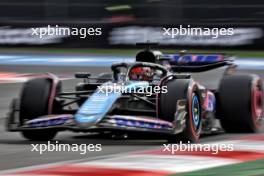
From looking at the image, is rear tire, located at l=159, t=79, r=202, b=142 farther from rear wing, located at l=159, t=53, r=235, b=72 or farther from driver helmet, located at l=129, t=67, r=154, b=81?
rear wing, located at l=159, t=53, r=235, b=72

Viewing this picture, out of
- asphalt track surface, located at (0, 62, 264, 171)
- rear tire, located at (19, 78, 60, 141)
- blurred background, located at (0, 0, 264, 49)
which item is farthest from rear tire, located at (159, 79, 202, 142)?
blurred background, located at (0, 0, 264, 49)

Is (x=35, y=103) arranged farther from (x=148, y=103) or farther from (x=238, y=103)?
(x=238, y=103)

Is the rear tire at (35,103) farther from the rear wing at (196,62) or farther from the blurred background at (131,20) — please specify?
the blurred background at (131,20)

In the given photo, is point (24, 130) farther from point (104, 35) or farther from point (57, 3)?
point (57, 3)

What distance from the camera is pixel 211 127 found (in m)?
10.4

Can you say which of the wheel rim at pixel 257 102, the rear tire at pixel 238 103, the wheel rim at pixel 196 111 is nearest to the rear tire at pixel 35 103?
the wheel rim at pixel 196 111

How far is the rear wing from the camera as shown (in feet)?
35.9

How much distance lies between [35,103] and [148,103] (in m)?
1.27

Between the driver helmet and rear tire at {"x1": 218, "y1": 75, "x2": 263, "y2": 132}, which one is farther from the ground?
the driver helmet

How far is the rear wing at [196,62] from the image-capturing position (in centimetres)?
1095

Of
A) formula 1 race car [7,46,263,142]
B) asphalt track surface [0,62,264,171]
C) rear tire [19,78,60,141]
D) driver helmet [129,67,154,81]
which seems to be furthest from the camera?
driver helmet [129,67,154,81]

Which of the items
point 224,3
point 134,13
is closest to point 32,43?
point 134,13

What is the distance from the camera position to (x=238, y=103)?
1041cm

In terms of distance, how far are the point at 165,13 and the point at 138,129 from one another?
17.4 m
